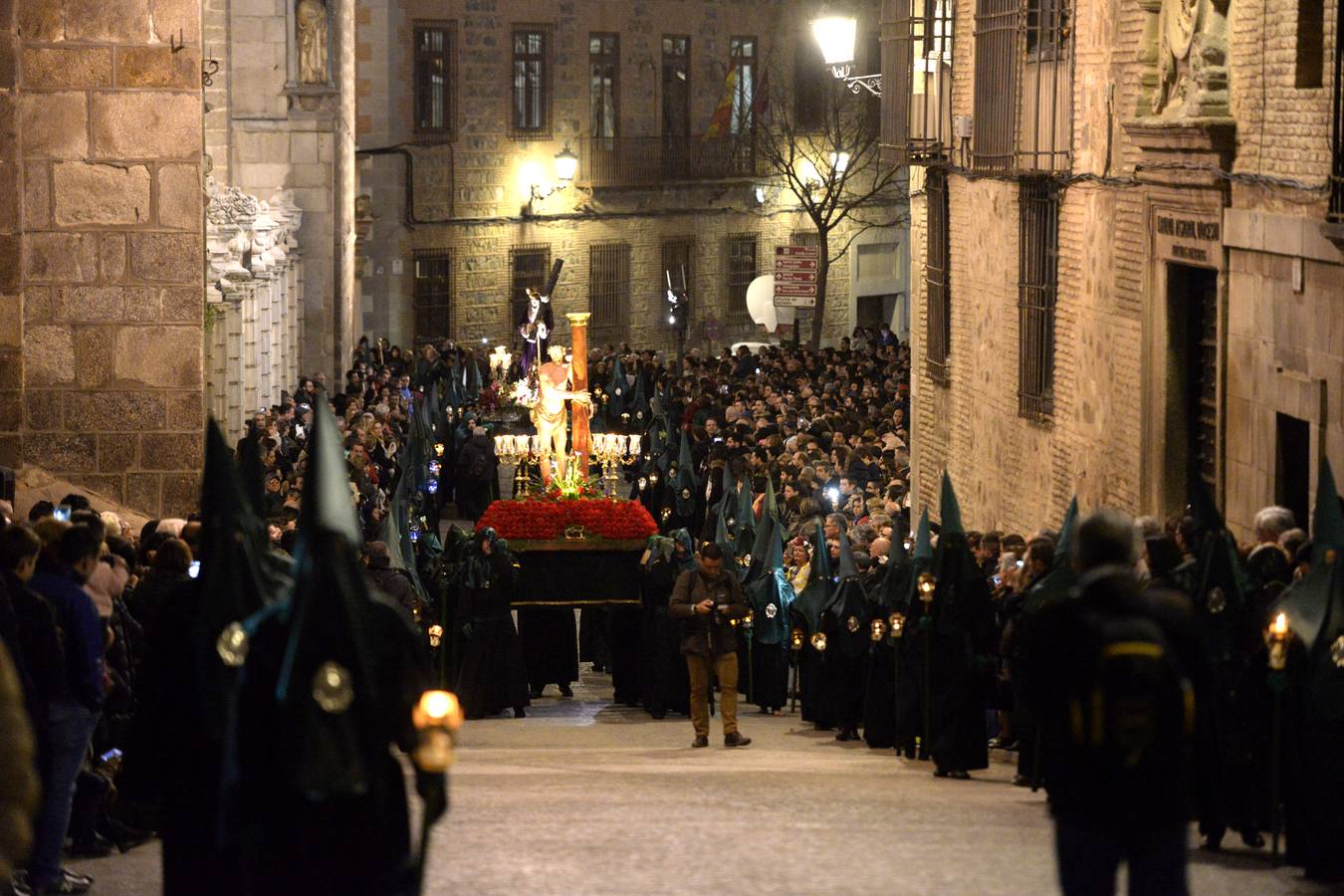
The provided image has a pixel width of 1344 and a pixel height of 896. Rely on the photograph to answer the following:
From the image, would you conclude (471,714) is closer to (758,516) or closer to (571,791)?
(758,516)

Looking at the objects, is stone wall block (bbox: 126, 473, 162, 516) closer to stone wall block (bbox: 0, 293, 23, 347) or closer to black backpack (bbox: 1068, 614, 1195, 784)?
stone wall block (bbox: 0, 293, 23, 347)

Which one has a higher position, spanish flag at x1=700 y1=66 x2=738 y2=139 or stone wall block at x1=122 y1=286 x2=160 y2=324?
spanish flag at x1=700 y1=66 x2=738 y2=139

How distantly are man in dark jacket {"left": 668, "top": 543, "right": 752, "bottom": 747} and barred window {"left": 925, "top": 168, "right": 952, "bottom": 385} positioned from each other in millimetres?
8732

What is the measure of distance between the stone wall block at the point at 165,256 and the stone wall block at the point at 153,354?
397 mm

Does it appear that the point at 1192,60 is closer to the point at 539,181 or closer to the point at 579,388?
the point at 579,388

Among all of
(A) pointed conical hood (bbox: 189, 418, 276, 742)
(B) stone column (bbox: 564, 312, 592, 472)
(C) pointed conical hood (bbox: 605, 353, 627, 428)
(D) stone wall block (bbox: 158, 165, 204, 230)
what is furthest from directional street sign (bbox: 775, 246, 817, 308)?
(A) pointed conical hood (bbox: 189, 418, 276, 742)

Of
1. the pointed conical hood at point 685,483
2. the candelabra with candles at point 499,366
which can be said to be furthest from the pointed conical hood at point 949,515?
the candelabra with candles at point 499,366

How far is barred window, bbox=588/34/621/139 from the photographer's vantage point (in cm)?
Result: 4997

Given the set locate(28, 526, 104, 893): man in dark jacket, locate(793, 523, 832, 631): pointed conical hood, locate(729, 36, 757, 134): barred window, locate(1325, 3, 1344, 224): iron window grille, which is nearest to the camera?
locate(28, 526, 104, 893): man in dark jacket

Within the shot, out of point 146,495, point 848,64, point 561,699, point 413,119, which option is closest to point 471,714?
point 561,699

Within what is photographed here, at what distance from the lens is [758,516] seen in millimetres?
21203

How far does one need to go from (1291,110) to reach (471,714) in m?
7.57

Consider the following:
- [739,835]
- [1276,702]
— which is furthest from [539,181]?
[1276,702]

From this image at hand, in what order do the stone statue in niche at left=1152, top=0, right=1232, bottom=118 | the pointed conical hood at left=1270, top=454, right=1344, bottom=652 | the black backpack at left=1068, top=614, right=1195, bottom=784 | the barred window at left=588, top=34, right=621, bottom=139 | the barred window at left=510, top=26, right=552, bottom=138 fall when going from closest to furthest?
the black backpack at left=1068, top=614, right=1195, bottom=784 → the pointed conical hood at left=1270, top=454, right=1344, bottom=652 → the stone statue in niche at left=1152, top=0, right=1232, bottom=118 → the barred window at left=510, top=26, right=552, bottom=138 → the barred window at left=588, top=34, right=621, bottom=139
